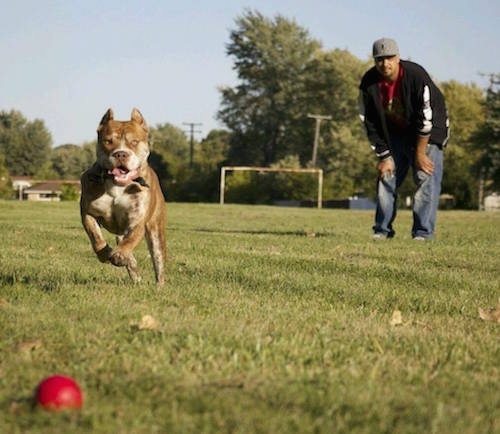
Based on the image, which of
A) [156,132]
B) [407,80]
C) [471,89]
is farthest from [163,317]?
[156,132]

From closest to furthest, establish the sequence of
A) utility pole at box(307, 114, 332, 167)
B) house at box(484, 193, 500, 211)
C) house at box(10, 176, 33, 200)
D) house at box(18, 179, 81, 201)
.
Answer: utility pole at box(307, 114, 332, 167)
house at box(484, 193, 500, 211)
house at box(10, 176, 33, 200)
house at box(18, 179, 81, 201)

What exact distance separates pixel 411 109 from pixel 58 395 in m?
9.63

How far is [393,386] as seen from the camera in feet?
10.9

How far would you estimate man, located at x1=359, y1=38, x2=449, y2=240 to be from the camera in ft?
38.1

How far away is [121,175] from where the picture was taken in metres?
6.36

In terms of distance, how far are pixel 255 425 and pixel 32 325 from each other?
6.50 feet

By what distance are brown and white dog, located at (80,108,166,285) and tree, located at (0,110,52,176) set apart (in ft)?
380

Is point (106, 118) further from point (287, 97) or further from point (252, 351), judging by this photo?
point (287, 97)

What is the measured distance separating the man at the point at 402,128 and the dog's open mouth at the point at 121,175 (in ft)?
18.9

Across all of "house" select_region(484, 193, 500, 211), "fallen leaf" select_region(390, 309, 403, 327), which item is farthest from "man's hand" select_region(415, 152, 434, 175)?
"house" select_region(484, 193, 500, 211)

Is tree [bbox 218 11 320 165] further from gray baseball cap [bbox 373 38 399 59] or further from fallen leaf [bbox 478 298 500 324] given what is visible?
fallen leaf [bbox 478 298 500 324]

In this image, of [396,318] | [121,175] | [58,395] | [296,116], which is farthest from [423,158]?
[296,116]

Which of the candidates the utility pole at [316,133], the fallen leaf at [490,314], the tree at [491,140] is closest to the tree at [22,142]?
the utility pole at [316,133]

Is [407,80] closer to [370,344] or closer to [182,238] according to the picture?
[182,238]
